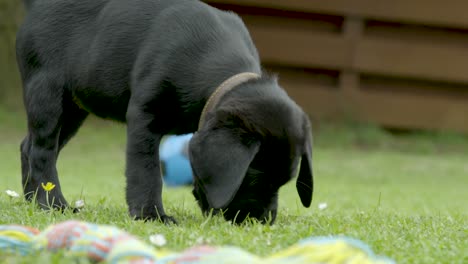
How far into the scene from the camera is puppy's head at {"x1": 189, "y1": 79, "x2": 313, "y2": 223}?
316 cm

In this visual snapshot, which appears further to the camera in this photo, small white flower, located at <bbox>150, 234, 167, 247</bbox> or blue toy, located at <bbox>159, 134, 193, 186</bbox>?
blue toy, located at <bbox>159, 134, 193, 186</bbox>

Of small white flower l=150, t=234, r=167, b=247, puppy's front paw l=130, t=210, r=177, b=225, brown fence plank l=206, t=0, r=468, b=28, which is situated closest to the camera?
small white flower l=150, t=234, r=167, b=247

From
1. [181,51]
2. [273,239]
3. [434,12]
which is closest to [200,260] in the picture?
[273,239]

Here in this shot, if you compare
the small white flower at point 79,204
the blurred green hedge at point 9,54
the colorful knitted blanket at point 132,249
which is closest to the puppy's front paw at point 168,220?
the small white flower at point 79,204

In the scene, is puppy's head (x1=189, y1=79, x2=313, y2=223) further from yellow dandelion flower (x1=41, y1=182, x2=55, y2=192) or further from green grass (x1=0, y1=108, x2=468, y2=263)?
yellow dandelion flower (x1=41, y1=182, x2=55, y2=192)

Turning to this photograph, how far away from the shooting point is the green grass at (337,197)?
303cm

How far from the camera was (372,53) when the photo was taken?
10.6 meters

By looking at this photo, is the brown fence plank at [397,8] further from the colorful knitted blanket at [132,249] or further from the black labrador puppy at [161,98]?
the colorful knitted blanket at [132,249]

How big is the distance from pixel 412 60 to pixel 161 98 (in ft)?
24.5

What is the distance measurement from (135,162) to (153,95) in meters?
0.31

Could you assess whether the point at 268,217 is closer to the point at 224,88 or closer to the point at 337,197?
the point at 224,88

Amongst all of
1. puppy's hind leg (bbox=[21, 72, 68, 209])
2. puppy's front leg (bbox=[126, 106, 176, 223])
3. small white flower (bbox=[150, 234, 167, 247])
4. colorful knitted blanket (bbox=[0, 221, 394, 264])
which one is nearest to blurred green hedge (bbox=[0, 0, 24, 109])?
puppy's hind leg (bbox=[21, 72, 68, 209])

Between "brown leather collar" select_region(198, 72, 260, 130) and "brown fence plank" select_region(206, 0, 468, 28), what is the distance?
23.1 ft

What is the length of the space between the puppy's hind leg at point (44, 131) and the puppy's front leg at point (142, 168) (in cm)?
53
